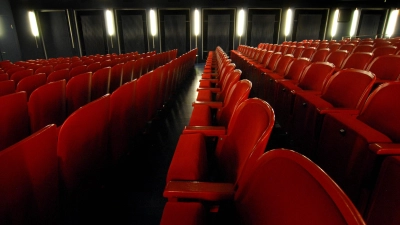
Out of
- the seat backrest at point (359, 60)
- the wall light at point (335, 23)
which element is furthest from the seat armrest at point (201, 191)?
the wall light at point (335, 23)

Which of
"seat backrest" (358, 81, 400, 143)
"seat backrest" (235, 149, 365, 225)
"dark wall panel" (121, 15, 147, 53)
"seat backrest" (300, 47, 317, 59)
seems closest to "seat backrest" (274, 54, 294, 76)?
"seat backrest" (300, 47, 317, 59)

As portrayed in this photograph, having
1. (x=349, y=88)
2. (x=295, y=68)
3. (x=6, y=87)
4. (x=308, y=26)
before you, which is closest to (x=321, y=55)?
(x=295, y=68)

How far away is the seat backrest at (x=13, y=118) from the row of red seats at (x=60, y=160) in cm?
41

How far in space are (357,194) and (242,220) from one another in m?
0.61

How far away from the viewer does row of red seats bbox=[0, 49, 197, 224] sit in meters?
0.64

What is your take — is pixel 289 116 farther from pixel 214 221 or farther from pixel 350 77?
pixel 214 221

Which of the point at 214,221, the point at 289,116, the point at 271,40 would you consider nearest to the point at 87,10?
the point at 271,40

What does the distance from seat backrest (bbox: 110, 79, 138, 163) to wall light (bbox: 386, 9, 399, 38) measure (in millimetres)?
13943

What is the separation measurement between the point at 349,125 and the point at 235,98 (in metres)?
0.56

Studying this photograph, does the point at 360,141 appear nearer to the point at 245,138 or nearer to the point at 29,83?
the point at 245,138

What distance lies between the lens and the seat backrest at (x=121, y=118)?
4.20 feet

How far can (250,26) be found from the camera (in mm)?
10469

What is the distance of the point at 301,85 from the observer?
7.04 ft

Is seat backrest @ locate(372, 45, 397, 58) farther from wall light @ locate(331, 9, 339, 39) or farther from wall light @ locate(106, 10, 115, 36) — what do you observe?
wall light @ locate(106, 10, 115, 36)
